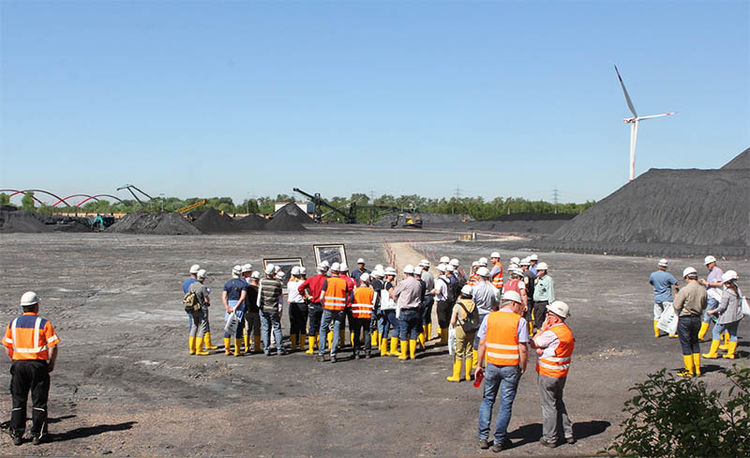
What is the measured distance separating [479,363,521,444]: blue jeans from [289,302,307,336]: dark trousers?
6.14m

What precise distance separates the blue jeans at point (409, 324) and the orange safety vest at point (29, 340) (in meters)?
6.68

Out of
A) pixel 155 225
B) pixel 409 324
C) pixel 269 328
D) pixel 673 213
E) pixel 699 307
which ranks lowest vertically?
pixel 269 328

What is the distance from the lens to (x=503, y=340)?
26.2 feet

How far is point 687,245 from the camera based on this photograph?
48375mm

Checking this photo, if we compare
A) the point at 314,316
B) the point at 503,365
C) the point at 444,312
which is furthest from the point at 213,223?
the point at 503,365

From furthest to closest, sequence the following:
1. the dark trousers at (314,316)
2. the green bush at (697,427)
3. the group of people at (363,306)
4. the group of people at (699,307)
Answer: the dark trousers at (314,316)
the group of people at (363,306)
the group of people at (699,307)
the green bush at (697,427)

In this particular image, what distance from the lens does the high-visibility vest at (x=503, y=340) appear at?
797 centimetres

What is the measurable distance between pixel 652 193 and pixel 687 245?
10002 mm

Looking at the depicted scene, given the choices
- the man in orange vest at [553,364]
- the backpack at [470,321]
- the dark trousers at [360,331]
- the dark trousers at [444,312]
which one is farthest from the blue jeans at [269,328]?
the man in orange vest at [553,364]

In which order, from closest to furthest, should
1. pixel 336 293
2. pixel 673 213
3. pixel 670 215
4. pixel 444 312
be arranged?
pixel 336 293 → pixel 444 312 → pixel 670 215 → pixel 673 213

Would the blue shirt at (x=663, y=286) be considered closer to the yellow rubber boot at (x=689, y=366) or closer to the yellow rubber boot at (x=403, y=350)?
the yellow rubber boot at (x=689, y=366)

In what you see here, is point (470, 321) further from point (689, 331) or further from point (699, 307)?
point (699, 307)

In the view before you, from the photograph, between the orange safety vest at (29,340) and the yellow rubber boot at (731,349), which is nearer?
the orange safety vest at (29,340)

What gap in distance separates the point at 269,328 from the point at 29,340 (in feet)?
19.4
